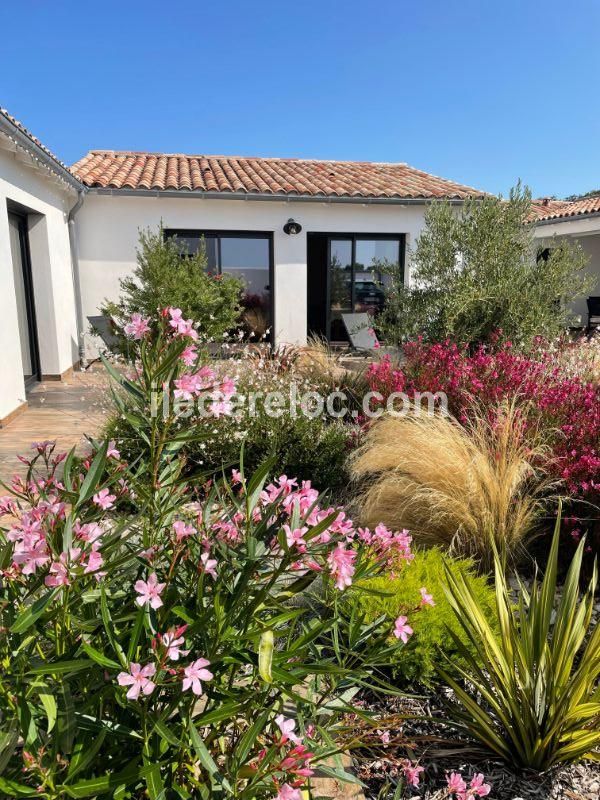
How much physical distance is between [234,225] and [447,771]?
37.0ft

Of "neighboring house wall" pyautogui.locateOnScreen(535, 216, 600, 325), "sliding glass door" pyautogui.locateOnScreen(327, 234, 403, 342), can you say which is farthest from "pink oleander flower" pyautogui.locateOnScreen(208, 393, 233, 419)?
"neighboring house wall" pyautogui.locateOnScreen(535, 216, 600, 325)

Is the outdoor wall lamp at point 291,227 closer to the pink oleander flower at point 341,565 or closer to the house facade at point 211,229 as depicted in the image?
the house facade at point 211,229

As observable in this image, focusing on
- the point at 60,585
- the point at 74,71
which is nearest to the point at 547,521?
the point at 60,585

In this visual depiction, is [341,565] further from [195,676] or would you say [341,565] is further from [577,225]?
[577,225]

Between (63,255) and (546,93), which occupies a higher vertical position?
(546,93)

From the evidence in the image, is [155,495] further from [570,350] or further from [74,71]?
[74,71]

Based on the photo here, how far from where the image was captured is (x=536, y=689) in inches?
74.4

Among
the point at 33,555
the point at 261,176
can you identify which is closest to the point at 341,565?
the point at 33,555

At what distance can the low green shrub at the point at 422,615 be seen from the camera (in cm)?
218

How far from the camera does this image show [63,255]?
9992mm

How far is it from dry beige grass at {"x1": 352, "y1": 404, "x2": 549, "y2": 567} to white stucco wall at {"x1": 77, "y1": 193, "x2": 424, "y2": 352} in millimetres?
8733

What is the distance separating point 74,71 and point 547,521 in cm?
1362

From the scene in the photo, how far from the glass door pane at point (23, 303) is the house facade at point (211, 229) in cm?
2

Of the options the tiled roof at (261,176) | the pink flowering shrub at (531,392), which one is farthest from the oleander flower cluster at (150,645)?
the tiled roof at (261,176)
